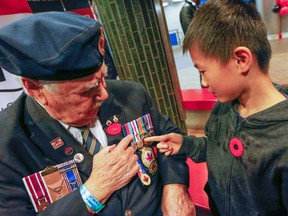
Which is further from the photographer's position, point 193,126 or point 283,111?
point 193,126

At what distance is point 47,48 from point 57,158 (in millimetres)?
457

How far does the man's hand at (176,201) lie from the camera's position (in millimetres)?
1032

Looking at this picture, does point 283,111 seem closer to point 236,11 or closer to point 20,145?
point 236,11

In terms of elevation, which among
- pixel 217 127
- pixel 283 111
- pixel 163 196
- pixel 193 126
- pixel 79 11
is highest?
pixel 79 11

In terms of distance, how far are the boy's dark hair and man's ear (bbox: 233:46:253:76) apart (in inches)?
0.9

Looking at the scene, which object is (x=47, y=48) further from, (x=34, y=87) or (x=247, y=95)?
(x=247, y=95)

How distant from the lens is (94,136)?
1006mm

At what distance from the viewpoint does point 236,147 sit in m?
0.84

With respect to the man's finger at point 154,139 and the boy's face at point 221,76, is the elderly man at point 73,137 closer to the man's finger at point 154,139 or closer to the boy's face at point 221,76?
the man's finger at point 154,139

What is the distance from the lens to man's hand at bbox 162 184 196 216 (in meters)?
1.03

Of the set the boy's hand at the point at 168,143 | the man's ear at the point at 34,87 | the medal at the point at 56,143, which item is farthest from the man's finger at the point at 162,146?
the man's ear at the point at 34,87

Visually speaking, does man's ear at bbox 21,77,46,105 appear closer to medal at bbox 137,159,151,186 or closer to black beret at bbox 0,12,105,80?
black beret at bbox 0,12,105,80

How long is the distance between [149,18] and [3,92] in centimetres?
145

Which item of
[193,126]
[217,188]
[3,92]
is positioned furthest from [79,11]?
[193,126]
